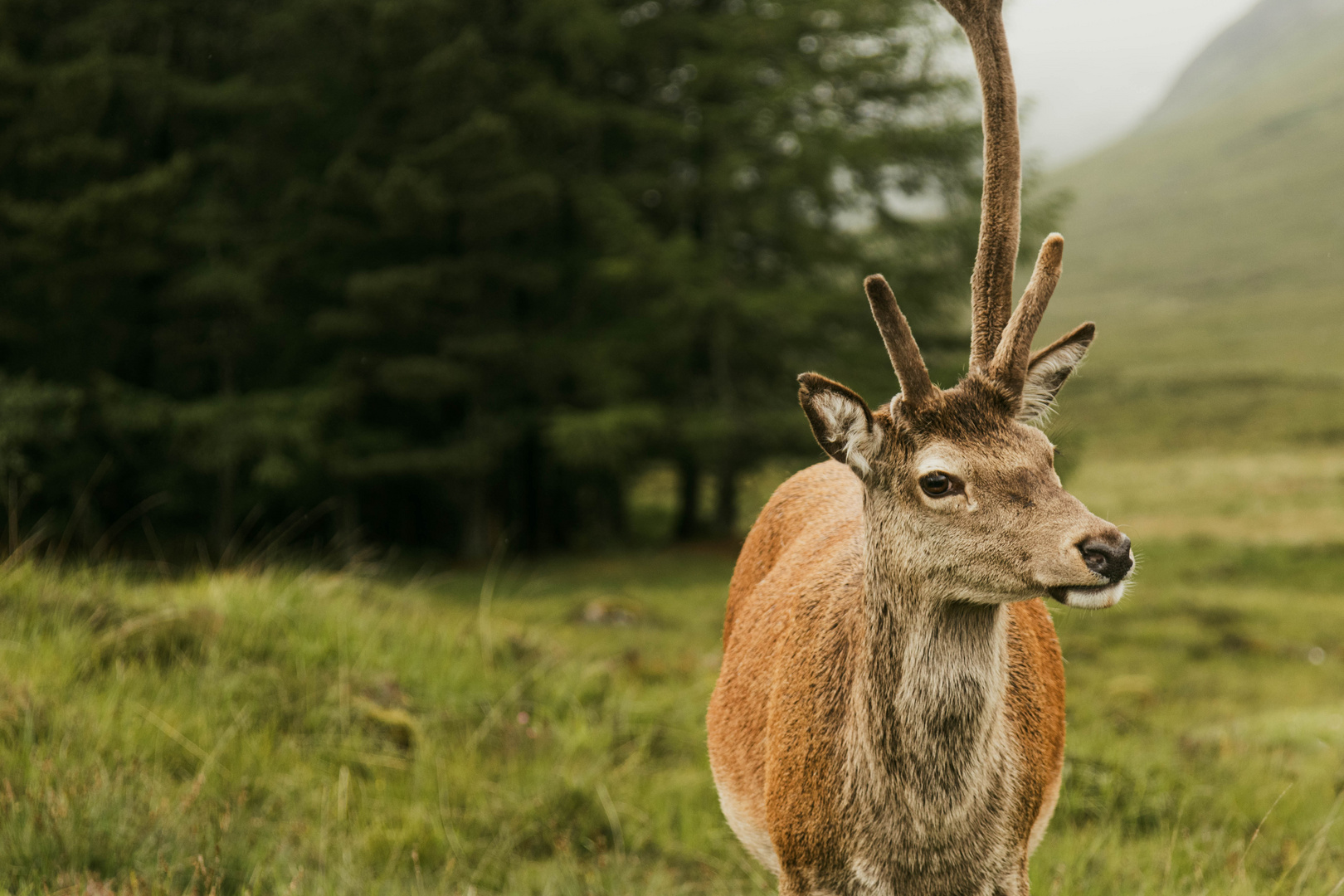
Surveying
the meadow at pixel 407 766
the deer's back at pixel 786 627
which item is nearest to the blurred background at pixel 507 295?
the meadow at pixel 407 766

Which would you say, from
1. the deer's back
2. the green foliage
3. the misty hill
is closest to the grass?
the deer's back

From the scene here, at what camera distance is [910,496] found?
8.61 ft

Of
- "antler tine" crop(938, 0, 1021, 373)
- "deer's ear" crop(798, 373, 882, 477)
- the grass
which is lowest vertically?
the grass

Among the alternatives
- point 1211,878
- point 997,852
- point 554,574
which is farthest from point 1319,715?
point 554,574

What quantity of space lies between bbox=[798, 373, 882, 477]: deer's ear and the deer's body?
30cm

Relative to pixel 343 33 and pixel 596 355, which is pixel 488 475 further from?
pixel 343 33

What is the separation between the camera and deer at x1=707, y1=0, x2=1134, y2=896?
2.46 meters

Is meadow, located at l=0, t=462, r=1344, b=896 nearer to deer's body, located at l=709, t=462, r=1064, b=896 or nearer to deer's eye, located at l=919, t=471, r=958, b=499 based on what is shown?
deer's body, located at l=709, t=462, r=1064, b=896

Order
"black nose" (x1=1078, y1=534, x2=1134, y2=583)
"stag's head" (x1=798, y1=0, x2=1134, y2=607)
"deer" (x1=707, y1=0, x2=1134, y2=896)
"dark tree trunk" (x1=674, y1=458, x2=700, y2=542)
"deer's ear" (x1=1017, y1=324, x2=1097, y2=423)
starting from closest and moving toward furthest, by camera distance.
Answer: "black nose" (x1=1078, y1=534, x2=1134, y2=583) → "stag's head" (x1=798, y1=0, x2=1134, y2=607) → "deer" (x1=707, y1=0, x2=1134, y2=896) → "deer's ear" (x1=1017, y1=324, x2=1097, y2=423) → "dark tree trunk" (x1=674, y1=458, x2=700, y2=542)

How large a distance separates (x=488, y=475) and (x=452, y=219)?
5125mm

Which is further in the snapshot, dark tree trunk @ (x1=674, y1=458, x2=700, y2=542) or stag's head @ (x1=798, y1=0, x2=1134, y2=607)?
dark tree trunk @ (x1=674, y1=458, x2=700, y2=542)

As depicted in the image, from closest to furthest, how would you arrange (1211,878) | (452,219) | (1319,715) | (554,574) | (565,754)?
(1211,878)
(565,754)
(1319,715)
(554,574)
(452,219)

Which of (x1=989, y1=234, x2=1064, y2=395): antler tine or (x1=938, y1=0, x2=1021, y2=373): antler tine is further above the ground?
(x1=938, y1=0, x2=1021, y2=373): antler tine

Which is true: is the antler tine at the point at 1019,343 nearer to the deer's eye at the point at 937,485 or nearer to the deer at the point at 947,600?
the deer at the point at 947,600
